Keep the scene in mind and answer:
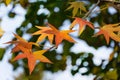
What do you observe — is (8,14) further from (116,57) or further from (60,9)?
(116,57)

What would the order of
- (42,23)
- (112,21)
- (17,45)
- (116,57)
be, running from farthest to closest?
1. (112,21)
2. (42,23)
3. (116,57)
4. (17,45)

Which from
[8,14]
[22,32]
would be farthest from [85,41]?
[8,14]

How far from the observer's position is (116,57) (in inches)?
63.2

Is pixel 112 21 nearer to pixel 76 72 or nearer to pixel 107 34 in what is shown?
pixel 76 72

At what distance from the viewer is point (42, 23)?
1732 mm

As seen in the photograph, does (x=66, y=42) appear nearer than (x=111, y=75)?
No

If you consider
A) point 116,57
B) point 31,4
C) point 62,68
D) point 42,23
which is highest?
point 31,4

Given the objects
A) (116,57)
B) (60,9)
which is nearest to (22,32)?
(60,9)

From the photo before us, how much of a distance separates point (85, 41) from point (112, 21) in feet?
0.89

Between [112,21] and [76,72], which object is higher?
[112,21]

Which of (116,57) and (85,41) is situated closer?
(116,57)

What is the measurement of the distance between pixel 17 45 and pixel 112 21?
42.6 inches

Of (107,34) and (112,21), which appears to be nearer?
(107,34)

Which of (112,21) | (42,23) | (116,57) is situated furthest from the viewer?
(112,21)
